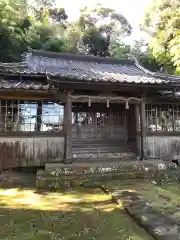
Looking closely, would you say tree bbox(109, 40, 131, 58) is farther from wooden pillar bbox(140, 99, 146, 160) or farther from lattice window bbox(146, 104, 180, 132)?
wooden pillar bbox(140, 99, 146, 160)

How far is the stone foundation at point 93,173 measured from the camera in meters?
8.47

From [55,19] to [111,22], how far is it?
9.77 m

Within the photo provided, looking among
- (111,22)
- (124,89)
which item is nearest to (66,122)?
(124,89)

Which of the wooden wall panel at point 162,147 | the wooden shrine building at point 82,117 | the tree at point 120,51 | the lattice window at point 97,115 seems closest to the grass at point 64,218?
the wooden shrine building at point 82,117

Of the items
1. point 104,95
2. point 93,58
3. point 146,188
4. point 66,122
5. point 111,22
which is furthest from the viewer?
point 111,22

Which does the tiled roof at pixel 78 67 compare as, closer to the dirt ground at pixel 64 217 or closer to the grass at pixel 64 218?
the dirt ground at pixel 64 217

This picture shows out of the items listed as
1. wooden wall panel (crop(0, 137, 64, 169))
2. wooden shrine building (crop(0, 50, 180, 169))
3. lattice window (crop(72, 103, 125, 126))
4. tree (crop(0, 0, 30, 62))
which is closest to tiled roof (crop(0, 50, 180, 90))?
wooden shrine building (crop(0, 50, 180, 169))

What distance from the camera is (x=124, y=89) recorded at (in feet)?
33.8

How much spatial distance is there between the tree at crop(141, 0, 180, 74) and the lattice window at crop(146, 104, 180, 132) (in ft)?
32.1

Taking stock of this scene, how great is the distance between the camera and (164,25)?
24.0 metres

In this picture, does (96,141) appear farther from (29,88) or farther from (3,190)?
(3,190)

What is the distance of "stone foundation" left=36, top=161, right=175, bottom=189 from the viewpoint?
8472 mm

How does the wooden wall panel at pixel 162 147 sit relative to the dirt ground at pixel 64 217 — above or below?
above

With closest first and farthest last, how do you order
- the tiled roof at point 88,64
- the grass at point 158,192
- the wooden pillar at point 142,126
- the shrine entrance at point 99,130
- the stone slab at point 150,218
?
the stone slab at point 150,218, the grass at point 158,192, the wooden pillar at point 142,126, the shrine entrance at point 99,130, the tiled roof at point 88,64
